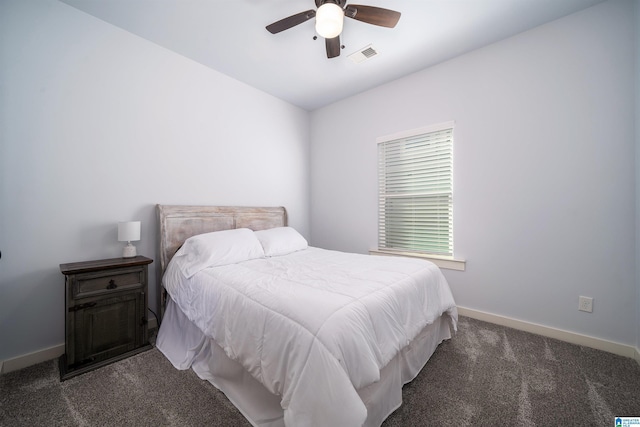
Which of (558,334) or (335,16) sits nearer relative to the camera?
(335,16)

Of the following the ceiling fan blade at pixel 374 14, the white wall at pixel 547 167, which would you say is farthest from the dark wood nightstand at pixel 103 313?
the white wall at pixel 547 167

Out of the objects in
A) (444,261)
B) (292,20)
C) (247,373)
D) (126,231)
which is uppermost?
(292,20)

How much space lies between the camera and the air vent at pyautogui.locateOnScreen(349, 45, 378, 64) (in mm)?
2574

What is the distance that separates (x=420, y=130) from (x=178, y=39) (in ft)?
9.12

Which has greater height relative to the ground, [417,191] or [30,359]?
[417,191]

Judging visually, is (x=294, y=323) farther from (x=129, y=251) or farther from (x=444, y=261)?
(x=444, y=261)

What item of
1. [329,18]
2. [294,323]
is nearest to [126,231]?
[294,323]

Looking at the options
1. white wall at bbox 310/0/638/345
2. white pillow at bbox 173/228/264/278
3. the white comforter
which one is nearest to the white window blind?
A: white wall at bbox 310/0/638/345

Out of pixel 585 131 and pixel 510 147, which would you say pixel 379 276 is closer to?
pixel 510 147

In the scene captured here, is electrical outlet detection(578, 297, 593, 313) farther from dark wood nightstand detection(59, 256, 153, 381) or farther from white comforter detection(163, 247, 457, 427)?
dark wood nightstand detection(59, 256, 153, 381)

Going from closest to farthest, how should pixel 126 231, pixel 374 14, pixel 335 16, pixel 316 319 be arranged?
pixel 316 319, pixel 335 16, pixel 374 14, pixel 126 231

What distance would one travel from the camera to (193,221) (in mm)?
2707

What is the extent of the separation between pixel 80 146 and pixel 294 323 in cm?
239

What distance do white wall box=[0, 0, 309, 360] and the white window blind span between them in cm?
215
